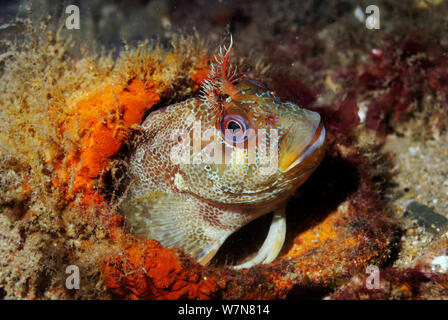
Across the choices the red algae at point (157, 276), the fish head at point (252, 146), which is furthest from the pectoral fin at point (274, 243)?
the red algae at point (157, 276)

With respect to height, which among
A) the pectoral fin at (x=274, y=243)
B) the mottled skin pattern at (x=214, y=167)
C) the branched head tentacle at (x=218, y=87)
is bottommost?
the pectoral fin at (x=274, y=243)

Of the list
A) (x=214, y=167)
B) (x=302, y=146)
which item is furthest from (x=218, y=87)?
(x=302, y=146)

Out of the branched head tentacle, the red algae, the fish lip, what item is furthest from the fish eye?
the red algae

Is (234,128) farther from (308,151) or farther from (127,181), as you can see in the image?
(127,181)

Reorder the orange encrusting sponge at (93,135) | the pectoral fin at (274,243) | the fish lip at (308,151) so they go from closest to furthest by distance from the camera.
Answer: the fish lip at (308,151), the orange encrusting sponge at (93,135), the pectoral fin at (274,243)

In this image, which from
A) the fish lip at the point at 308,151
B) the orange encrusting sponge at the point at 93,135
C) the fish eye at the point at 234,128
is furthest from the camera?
the orange encrusting sponge at the point at 93,135

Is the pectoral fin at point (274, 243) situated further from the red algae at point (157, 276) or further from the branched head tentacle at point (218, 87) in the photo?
the branched head tentacle at point (218, 87)
